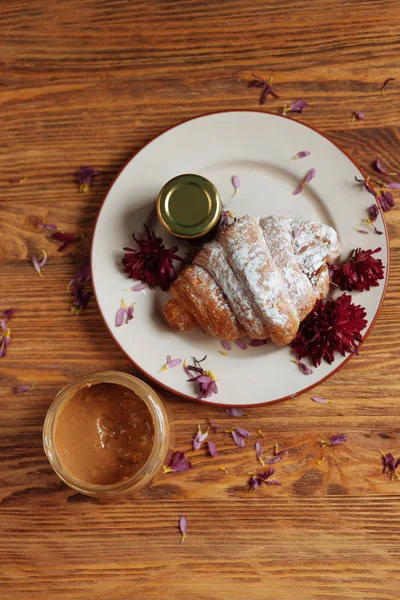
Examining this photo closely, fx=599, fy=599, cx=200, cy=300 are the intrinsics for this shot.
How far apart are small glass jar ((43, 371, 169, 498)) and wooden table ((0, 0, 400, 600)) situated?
144mm

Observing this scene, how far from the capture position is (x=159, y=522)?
1.61 m

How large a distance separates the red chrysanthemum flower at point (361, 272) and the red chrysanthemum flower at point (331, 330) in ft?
0.12

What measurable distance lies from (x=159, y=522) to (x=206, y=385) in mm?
405

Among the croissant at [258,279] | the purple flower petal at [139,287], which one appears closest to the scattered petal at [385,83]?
the croissant at [258,279]

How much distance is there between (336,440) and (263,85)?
981 millimetres

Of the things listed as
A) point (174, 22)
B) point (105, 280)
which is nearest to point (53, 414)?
point (105, 280)

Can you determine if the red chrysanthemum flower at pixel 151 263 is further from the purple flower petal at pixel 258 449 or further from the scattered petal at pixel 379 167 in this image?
the scattered petal at pixel 379 167

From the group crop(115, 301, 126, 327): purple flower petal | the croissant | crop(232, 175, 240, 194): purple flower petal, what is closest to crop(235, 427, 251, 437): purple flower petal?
the croissant

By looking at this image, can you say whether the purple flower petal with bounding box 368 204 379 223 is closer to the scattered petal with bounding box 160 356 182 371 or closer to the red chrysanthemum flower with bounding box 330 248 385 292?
the red chrysanthemum flower with bounding box 330 248 385 292

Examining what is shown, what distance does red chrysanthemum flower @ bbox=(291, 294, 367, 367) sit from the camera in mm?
1485

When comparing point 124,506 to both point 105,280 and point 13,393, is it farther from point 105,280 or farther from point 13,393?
point 105,280

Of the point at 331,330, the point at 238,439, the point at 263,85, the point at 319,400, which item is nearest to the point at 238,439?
the point at 238,439

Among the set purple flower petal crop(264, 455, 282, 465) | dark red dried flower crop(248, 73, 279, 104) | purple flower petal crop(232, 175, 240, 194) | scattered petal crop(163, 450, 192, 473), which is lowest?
scattered petal crop(163, 450, 192, 473)

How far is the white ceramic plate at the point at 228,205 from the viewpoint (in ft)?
5.08
